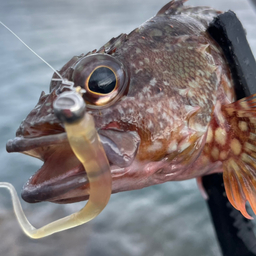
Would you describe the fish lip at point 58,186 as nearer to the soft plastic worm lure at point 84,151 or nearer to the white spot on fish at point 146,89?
the soft plastic worm lure at point 84,151

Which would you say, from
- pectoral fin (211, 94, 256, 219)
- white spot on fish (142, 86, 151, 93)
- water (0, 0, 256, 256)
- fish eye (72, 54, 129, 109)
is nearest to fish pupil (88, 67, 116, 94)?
fish eye (72, 54, 129, 109)

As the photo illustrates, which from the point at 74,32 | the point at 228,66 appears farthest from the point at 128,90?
the point at 74,32

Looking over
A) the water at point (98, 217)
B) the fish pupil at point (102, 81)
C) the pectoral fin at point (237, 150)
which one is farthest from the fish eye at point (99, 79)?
the water at point (98, 217)

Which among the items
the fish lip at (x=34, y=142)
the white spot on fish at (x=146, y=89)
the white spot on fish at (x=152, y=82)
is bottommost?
the fish lip at (x=34, y=142)

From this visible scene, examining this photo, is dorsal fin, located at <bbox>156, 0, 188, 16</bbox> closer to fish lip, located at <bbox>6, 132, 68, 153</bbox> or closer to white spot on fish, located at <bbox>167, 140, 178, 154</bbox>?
white spot on fish, located at <bbox>167, 140, 178, 154</bbox>

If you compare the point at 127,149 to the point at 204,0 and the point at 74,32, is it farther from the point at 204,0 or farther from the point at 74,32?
the point at 204,0

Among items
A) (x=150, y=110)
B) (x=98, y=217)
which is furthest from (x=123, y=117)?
(x=98, y=217)
